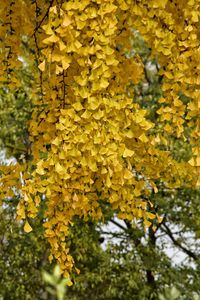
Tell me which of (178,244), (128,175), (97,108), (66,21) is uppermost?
(178,244)

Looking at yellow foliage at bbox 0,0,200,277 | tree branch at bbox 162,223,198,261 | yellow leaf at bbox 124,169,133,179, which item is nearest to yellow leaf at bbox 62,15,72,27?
yellow foliage at bbox 0,0,200,277

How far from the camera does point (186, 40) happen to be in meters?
3.26

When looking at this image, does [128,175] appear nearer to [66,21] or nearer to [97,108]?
[97,108]

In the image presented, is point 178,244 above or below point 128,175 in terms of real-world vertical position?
above

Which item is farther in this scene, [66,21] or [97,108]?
[97,108]

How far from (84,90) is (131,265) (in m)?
4.14

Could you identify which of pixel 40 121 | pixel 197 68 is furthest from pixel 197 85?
pixel 40 121

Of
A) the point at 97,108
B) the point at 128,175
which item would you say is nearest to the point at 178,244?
the point at 128,175

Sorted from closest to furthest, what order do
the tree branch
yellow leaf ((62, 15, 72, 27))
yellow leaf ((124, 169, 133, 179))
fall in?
1. yellow leaf ((62, 15, 72, 27))
2. yellow leaf ((124, 169, 133, 179))
3. the tree branch

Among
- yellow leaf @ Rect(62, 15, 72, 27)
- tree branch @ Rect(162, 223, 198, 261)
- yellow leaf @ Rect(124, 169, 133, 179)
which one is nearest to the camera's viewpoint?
yellow leaf @ Rect(62, 15, 72, 27)

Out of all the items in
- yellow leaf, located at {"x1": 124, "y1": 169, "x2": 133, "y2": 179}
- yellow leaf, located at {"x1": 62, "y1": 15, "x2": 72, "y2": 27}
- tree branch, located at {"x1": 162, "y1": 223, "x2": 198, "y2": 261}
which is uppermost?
tree branch, located at {"x1": 162, "y1": 223, "x2": 198, "y2": 261}

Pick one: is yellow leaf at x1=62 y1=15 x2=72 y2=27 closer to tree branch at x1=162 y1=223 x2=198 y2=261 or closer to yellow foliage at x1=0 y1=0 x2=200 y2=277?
yellow foliage at x1=0 y1=0 x2=200 y2=277

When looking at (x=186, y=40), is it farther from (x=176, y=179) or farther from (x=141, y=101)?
(x=141, y=101)

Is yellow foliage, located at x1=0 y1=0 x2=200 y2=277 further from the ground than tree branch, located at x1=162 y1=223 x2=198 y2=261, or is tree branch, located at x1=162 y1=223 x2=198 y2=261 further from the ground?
tree branch, located at x1=162 y1=223 x2=198 y2=261
